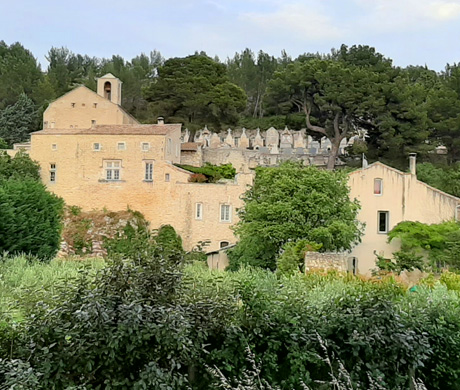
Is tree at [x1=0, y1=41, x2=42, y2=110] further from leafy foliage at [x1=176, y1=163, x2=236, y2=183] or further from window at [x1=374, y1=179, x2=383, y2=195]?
window at [x1=374, y1=179, x2=383, y2=195]

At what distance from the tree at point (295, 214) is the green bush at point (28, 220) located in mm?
7788

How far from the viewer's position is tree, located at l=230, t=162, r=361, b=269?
22.5 meters

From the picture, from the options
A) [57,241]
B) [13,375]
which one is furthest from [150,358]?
[57,241]

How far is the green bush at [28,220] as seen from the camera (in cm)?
1794

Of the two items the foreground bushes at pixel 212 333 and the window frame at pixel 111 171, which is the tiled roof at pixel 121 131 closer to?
the window frame at pixel 111 171

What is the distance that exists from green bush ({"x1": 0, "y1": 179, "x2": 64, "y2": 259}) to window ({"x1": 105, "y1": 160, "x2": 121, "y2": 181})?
42.2 ft

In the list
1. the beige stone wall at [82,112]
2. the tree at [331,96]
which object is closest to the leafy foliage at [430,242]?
the tree at [331,96]

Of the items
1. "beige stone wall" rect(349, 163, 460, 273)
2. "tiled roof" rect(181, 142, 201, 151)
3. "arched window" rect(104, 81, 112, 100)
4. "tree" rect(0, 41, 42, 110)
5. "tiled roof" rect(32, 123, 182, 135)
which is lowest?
"beige stone wall" rect(349, 163, 460, 273)

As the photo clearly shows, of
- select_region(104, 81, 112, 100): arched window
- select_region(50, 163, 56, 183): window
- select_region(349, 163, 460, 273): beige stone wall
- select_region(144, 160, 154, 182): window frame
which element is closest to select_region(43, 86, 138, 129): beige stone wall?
select_region(104, 81, 112, 100): arched window

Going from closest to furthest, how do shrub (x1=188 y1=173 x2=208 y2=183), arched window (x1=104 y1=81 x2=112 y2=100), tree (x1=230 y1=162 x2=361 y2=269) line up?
tree (x1=230 y1=162 x2=361 y2=269) < shrub (x1=188 y1=173 x2=208 y2=183) < arched window (x1=104 y1=81 x2=112 y2=100)

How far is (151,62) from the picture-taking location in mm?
90750

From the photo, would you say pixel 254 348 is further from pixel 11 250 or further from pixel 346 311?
pixel 11 250

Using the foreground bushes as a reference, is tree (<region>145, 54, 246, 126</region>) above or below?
above

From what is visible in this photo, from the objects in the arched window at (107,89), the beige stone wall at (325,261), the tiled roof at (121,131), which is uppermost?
the arched window at (107,89)
